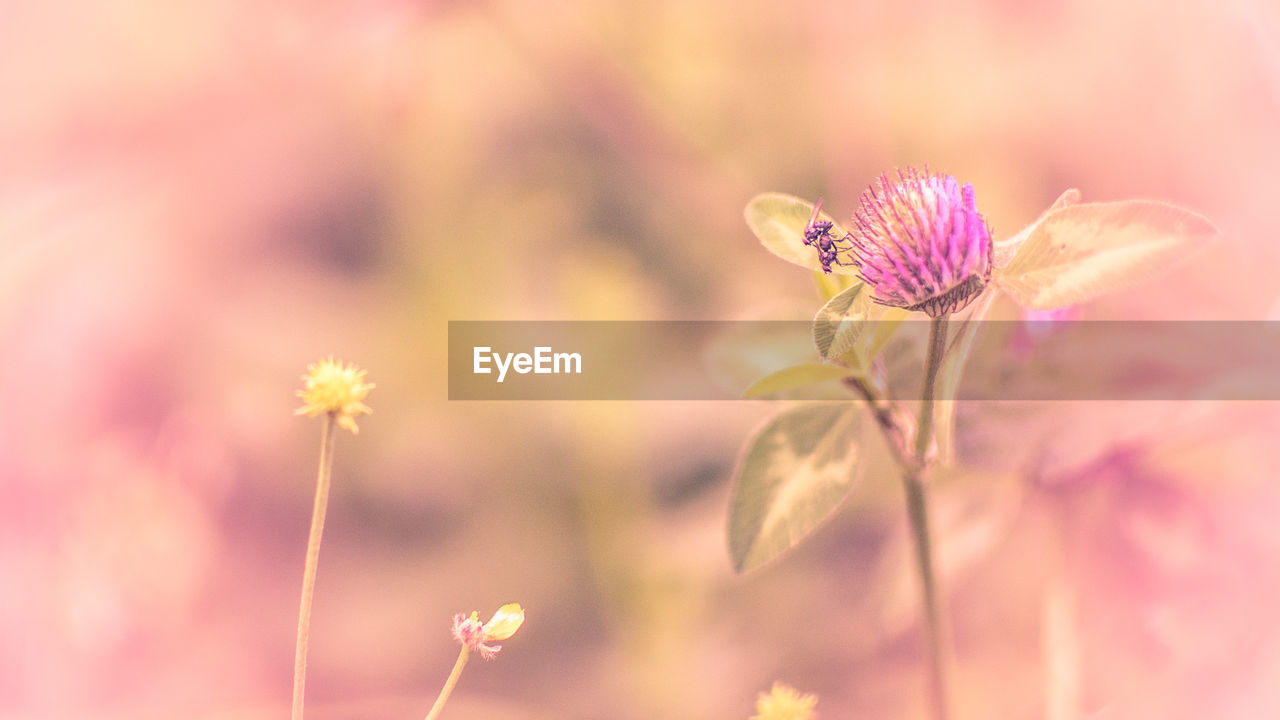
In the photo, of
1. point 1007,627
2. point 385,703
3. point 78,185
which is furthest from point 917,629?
point 78,185

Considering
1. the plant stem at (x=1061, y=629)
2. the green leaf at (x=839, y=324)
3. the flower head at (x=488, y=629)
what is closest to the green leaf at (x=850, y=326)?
the green leaf at (x=839, y=324)

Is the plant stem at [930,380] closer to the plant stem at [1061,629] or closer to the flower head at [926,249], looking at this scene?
the flower head at [926,249]

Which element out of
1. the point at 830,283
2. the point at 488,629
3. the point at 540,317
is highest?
the point at 540,317

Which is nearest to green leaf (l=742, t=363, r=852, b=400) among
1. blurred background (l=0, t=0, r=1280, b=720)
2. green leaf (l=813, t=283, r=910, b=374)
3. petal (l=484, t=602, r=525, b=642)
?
green leaf (l=813, t=283, r=910, b=374)

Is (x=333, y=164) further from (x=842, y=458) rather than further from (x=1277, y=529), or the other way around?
(x=1277, y=529)

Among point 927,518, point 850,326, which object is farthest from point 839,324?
point 927,518

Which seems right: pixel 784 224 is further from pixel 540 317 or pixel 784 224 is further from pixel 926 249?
pixel 540 317
